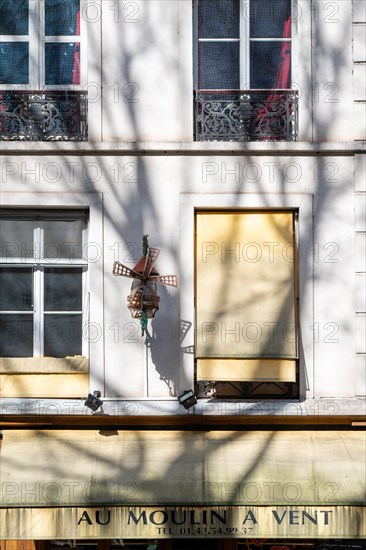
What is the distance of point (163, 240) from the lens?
8.06 m

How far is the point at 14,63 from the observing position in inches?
329

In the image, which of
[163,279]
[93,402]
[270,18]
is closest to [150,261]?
[163,279]

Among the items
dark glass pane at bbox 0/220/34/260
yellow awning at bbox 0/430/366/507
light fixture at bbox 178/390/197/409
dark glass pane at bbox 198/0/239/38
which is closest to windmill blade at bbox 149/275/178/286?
light fixture at bbox 178/390/197/409

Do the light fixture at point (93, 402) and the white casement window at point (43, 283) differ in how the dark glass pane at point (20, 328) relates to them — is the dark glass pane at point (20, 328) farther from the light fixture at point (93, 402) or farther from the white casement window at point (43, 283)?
the light fixture at point (93, 402)

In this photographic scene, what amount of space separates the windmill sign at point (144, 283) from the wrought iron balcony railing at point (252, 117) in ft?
5.46

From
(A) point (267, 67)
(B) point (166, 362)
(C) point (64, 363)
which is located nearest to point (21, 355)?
(C) point (64, 363)

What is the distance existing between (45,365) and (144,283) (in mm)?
1574

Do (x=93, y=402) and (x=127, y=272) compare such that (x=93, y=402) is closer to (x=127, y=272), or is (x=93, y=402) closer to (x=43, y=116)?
(x=127, y=272)

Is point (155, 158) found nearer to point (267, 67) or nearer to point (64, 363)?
point (267, 67)

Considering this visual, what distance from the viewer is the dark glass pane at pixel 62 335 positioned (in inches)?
324

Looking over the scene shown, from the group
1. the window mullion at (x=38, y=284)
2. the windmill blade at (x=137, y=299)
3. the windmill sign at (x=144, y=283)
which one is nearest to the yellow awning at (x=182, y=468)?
the window mullion at (x=38, y=284)

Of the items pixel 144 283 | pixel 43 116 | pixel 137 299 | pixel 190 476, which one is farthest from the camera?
pixel 43 116

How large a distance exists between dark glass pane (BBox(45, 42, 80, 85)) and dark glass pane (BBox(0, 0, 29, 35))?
0.39m

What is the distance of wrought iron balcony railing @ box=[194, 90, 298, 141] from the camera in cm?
820
